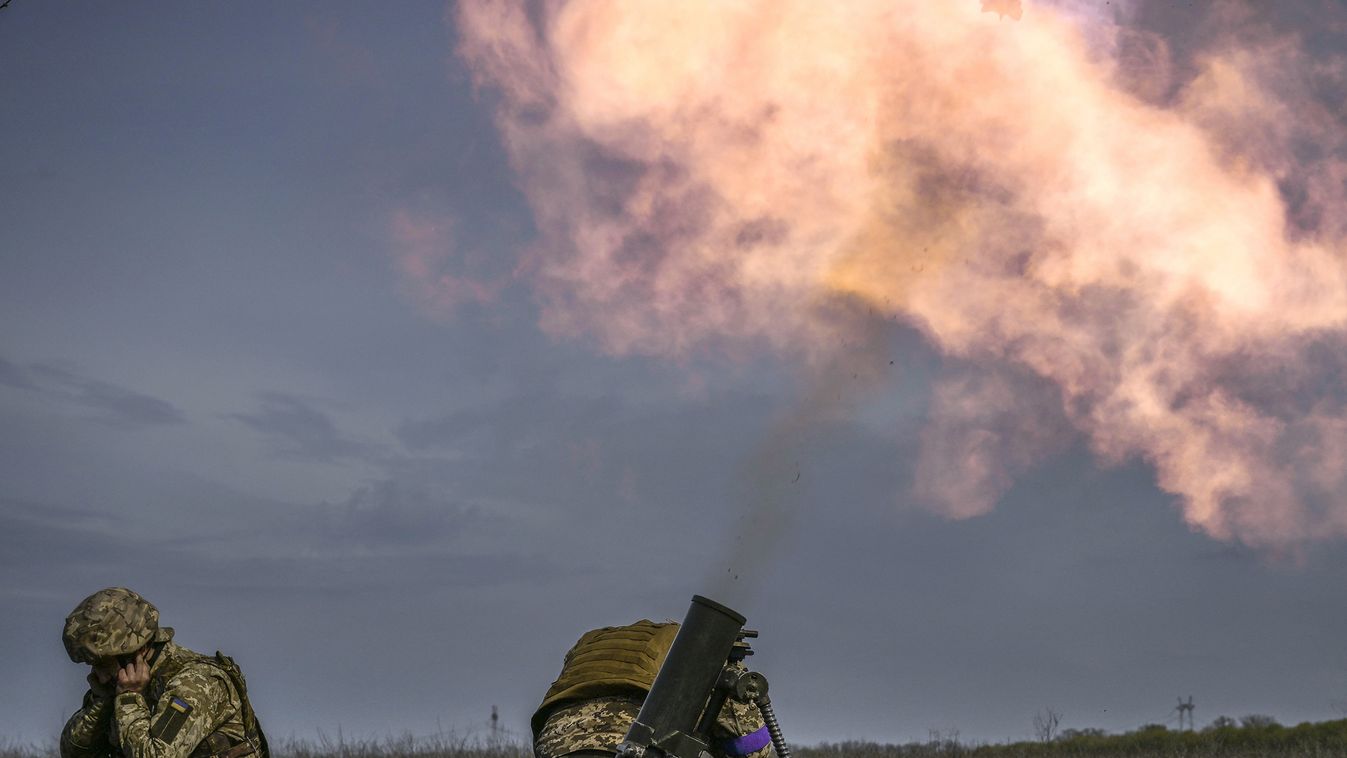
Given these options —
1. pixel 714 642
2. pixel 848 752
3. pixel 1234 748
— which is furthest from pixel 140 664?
pixel 1234 748

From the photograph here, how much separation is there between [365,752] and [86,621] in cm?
1349

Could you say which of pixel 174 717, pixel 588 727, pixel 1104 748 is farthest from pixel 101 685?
pixel 1104 748

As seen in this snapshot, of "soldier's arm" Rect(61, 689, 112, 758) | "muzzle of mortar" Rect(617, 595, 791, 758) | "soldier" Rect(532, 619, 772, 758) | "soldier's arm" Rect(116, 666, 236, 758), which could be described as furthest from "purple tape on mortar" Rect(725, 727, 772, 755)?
"soldier's arm" Rect(61, 689, 112, 758)

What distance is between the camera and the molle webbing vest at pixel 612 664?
8.51 m

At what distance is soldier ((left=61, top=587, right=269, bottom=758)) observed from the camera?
834cm

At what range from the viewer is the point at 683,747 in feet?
25.1

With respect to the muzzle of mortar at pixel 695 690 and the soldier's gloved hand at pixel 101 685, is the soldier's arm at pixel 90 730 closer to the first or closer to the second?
the soldier's gloved hand at pixel 101 685

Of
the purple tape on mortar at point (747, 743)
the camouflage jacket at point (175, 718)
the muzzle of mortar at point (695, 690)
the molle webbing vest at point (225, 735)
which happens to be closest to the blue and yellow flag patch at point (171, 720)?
the camouflage jacket at point (175, 718)

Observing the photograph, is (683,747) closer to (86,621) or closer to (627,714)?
(627,714)

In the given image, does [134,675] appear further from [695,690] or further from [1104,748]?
[1104,748]

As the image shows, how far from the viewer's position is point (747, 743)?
8.13m

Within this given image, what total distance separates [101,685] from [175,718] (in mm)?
803

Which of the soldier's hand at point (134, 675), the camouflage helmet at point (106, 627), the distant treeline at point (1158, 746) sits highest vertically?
the distant treeline at point (1158, 746)

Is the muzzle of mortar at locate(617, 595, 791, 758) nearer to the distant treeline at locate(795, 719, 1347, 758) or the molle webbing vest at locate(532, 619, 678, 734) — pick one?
the molle webbing vest at locate(532, 619, 678, 734)
